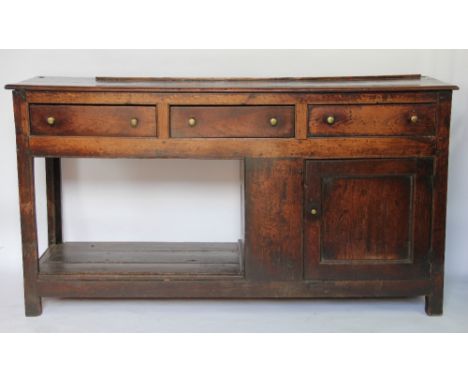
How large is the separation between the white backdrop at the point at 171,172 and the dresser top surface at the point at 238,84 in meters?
0.37

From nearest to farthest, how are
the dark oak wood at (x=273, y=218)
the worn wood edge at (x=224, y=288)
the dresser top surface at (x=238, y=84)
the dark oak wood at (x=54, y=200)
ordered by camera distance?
the dresser top surface at (x=238, y=84), the dark oak wood at (x=273, y=218), the worn wood edge at (x=224, y=288), the dark oak wood at (x=54, y=200)

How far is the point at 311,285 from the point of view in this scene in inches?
161

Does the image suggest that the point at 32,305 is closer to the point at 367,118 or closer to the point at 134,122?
the point at 134,122

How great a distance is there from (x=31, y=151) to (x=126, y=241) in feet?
3.47

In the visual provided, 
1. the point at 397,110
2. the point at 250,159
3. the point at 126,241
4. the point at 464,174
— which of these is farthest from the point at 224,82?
the point at 464,174

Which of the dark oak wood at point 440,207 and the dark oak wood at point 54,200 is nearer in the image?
the dark oak wood at point 440,207

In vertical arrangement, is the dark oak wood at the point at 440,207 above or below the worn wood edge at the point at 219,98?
below

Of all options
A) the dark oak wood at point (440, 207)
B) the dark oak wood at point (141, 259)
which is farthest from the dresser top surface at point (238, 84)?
the dark oak wood at point (141, 259)

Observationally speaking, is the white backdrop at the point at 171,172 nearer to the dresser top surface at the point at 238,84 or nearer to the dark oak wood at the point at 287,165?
the dresser top surface at the point at 238,84

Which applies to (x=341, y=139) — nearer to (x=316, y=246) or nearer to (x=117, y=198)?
(x=316, y=246)

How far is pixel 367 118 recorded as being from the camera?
155 inches

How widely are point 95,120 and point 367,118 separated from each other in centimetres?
124

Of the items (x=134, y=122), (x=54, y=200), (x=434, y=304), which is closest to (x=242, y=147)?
(x=134, y=122)

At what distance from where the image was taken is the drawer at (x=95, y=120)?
3.94 meters
